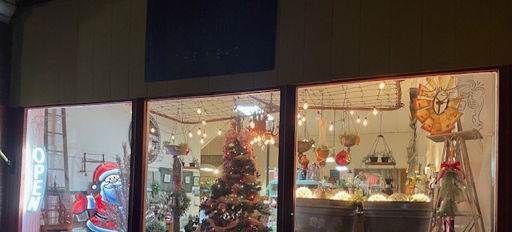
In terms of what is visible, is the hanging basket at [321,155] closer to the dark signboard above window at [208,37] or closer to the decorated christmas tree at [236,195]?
the decorated christmas tree at [236,195]

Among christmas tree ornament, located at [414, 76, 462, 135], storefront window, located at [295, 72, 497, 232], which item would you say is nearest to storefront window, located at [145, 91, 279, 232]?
storefront window, located at [295, 72, 497, 232]

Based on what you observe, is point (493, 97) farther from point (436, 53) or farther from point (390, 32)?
point (390, 32)

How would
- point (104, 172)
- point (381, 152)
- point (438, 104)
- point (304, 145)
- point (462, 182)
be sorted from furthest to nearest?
point (104, 172) → point (381, 152) → point (304, 145) → point (438, 104) → point (462, 182)

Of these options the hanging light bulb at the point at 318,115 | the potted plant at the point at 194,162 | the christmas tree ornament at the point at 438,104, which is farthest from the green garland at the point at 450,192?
the potted plant at the point at 194,162

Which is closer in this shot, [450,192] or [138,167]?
[450,192]

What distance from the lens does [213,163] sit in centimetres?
530

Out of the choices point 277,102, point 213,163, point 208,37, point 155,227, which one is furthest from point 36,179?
point 277,102

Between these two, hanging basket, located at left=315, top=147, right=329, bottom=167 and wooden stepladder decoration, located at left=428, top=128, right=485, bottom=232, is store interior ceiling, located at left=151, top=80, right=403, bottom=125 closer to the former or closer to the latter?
hanging basket, located at left=315, top=147, right=329, bottom=167

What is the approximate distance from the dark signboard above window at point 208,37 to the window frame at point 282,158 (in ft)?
0.84

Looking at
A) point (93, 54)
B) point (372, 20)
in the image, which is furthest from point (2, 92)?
point (372, 20)

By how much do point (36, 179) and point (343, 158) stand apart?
362 centimetres

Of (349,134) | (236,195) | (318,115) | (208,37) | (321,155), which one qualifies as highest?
(208,37)

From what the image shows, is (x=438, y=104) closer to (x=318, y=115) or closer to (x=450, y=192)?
(x=450, y=192)

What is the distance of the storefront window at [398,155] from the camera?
407 centimetres
